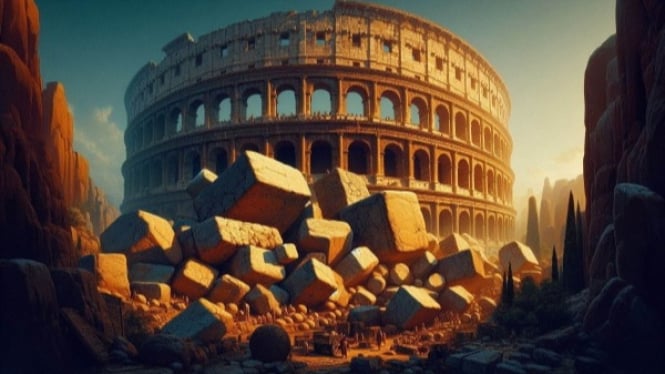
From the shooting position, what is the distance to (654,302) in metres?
5.34

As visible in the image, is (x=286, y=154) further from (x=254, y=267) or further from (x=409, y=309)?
Result: (x=409, y=309)

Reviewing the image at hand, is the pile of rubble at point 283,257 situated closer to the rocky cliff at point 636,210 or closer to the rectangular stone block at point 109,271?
the rectangular stone block at point 109,271

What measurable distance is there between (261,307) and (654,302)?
24.6ft

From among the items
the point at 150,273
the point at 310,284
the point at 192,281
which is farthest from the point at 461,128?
the point at 150,273

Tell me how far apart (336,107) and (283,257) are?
13636mm

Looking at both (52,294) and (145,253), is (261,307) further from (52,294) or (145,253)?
(52,294)

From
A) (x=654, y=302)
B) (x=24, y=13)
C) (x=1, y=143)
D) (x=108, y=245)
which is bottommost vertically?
(x=654, y=302)

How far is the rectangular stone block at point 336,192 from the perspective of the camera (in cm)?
1357

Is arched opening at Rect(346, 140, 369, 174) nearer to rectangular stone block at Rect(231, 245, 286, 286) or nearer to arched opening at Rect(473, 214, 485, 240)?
arched opening at Rect(473, 214, 485, 240)

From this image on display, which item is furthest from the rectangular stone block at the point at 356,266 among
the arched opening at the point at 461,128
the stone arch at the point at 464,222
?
the arched opening at the point at 461,128

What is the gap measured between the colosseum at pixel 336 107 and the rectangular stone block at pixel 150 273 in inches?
475

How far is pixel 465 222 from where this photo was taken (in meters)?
25.6

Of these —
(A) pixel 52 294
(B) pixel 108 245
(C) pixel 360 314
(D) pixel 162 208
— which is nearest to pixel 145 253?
(B) pixel 108 245

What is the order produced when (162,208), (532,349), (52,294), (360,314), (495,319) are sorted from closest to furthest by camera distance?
1. (52,294)
2. (532,349)
3. (495,319)
4. (360,314)
5. (162,208)
